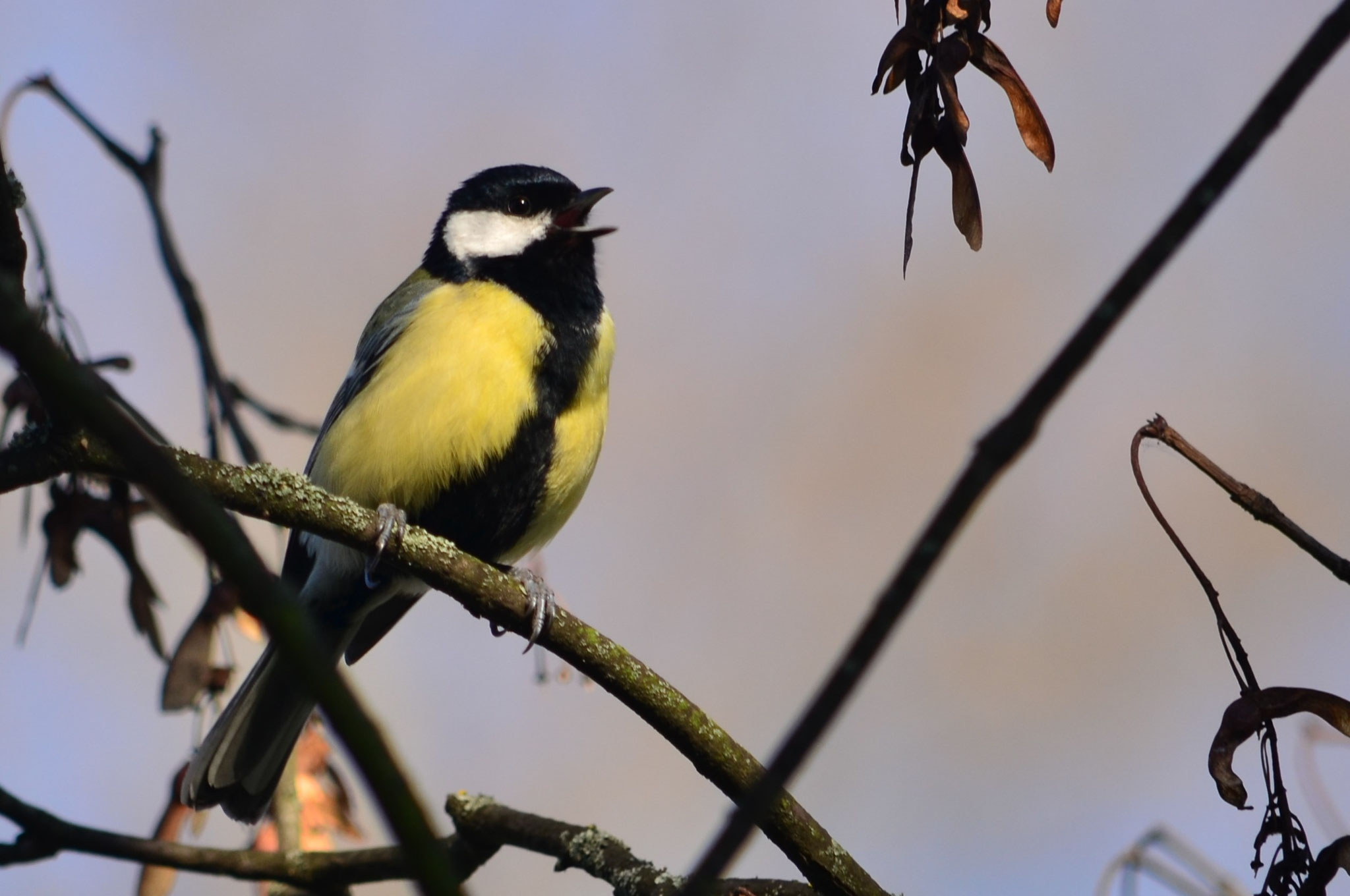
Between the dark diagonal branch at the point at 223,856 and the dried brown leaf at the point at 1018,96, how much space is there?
1.62 m

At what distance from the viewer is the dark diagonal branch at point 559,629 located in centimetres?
237

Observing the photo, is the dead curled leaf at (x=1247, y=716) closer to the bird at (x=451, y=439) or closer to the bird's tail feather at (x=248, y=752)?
the bird at (x=451, y=439)

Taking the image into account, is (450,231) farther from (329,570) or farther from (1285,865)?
(1285,865)

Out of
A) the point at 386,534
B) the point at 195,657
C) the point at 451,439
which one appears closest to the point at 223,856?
the point at 195,657

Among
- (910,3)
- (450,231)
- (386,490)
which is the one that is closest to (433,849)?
(910,3)

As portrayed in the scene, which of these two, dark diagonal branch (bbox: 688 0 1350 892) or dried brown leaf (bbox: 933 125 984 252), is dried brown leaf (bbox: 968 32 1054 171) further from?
dark diagonal branch (bbox: 688 0 1350 892)

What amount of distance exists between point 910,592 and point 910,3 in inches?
56.2

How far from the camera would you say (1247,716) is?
1.92 meters

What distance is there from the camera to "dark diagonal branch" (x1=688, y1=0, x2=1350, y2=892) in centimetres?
86

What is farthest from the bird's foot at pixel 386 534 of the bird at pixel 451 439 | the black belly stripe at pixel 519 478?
the black belly stripe at pixel 519 478

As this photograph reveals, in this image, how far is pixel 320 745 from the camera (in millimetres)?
3889

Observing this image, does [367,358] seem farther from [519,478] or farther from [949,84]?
[949,84]

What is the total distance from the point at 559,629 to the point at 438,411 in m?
1.16

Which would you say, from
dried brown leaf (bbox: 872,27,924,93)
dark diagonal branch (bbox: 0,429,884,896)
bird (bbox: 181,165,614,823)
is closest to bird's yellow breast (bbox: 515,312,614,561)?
bird (bbox: 181,165,614,823)
